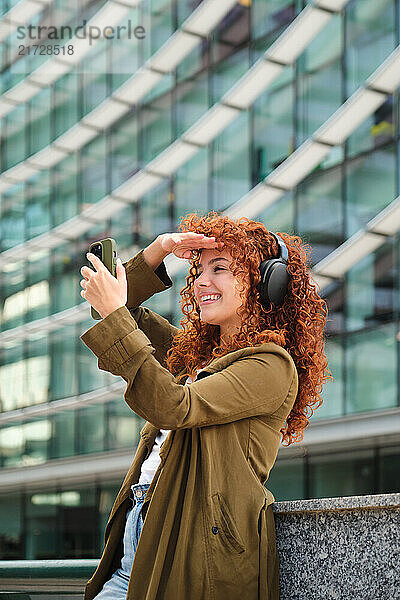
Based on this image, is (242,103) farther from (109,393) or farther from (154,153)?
(109,393)

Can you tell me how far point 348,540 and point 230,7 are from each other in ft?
59.0

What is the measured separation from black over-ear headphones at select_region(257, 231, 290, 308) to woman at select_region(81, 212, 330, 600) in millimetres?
16

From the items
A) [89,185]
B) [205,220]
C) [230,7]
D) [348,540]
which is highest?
[230,7]

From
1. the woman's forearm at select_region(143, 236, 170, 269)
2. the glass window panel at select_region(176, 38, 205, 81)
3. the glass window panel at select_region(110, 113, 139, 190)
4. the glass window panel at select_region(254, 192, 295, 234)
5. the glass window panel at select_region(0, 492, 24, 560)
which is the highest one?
the glass window panel at select_region(176, 38, 205, 81)

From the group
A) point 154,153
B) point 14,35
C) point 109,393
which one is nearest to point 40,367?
point 109,393

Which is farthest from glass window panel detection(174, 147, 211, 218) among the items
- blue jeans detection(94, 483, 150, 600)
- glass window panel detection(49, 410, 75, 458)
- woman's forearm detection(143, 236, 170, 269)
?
blue jeans detection(94, 483, 150, 600)

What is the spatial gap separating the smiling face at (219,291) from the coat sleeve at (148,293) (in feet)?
A: 1.72

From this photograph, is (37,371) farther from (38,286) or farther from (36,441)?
(38,286)

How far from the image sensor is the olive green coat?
3131mm

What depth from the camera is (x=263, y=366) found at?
332 centimetres

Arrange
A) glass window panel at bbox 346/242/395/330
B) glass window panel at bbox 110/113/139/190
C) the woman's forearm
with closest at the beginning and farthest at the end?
the woman's forearm → glass window panel at bbox 346/242/395/330 → glass window panel at bbox 110/113/139/190

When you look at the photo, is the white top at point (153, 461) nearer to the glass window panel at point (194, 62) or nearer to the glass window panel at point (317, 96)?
the glass window panel at point (317, 96)

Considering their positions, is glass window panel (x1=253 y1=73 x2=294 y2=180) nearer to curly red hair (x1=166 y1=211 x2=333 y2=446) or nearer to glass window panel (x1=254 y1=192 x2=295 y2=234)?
glass window panel (x1=254 y1=192 x2=295 y2=234)

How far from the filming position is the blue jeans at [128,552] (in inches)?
135
